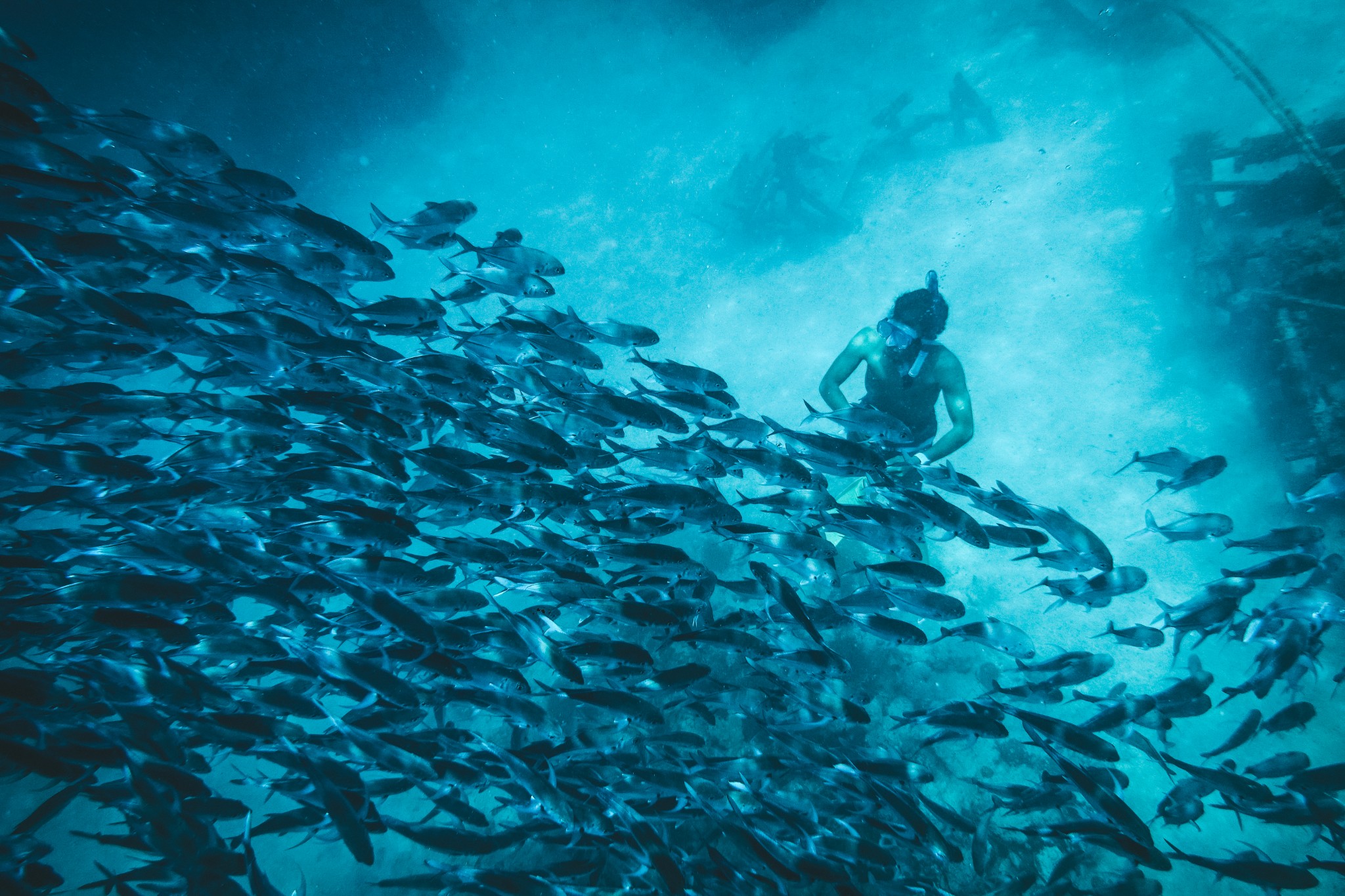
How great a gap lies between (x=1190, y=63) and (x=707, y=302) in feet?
62.3

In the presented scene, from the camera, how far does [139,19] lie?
17438 millimetres

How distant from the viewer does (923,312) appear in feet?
16.2

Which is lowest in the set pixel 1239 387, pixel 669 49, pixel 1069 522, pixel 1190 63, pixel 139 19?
pixel 1069 522

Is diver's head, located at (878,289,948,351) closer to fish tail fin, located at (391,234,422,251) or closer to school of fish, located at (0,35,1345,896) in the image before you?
school of fish, located at (0,35,1345,896)

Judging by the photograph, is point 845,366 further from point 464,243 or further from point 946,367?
point 464,243

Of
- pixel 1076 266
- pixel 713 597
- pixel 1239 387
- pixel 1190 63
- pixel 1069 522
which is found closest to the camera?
pixel 1069 522

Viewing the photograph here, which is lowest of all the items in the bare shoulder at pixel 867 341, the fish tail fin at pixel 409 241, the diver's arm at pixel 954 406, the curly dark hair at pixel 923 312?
the fish tail fin at pixel 409 241

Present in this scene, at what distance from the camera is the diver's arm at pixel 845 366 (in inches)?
223

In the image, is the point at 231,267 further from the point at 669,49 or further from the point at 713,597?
the point at 669,49

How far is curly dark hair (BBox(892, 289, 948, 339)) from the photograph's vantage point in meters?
4.93

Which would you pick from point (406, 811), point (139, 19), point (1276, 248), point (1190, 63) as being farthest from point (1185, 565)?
point (139, 19)

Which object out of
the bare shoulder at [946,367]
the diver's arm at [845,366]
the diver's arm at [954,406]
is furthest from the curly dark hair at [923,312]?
the diver's arm at [845,366]

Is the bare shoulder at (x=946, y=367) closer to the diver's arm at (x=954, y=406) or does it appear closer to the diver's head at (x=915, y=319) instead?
the diver's arm at (x=954, y=406)

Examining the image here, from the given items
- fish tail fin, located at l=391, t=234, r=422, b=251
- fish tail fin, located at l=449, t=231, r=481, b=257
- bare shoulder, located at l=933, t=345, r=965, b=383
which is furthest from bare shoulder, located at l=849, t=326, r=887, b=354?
fish tail fin, located at l=391, t=234, r=422, b=251
